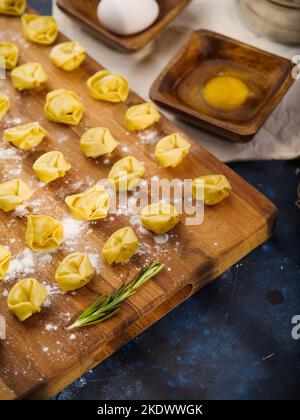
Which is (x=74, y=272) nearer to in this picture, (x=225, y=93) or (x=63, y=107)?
(x=63, y=107)

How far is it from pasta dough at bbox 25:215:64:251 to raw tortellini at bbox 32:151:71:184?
167mm

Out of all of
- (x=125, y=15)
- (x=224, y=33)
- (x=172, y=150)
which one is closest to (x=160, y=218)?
(x=172, y=150)

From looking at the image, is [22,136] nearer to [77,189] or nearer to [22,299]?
[77,189]

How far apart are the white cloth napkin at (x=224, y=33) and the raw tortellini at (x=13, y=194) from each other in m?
0.60

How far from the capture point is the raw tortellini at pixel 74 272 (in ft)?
5.28

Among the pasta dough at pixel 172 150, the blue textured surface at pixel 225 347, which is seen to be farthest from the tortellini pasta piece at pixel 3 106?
the blue textured surface at pixel 225 347

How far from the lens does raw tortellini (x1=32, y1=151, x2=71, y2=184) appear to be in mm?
1819

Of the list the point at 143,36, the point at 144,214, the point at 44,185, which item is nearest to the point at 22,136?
the point at 44,185

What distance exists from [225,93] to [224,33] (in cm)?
35

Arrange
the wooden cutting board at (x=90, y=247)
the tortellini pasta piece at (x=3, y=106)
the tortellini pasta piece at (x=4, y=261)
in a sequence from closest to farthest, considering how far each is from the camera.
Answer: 1. the wooden cutting board at (x=90, y=247)
2. the tortellini pasta piece at (x=4, y=261)
3. the tortellini pasta piece at (x=3, y=106)

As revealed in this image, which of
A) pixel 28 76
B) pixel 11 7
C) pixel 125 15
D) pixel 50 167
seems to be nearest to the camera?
pixel 50 167

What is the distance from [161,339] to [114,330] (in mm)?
181

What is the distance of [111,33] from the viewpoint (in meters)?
2.24

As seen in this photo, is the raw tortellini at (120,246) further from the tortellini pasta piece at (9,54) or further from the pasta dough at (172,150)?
the tortellini pasta piece at (9,54)
